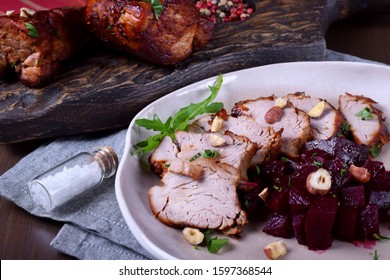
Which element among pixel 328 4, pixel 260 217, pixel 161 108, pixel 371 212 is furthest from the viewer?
pixel 328 4

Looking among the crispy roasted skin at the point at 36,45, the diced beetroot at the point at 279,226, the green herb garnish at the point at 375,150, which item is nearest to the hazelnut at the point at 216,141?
the diced beetroot at the point at 279,226

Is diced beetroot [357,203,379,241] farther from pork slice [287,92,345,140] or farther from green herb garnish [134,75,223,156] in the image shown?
green herb garnish [134,75,223,156]

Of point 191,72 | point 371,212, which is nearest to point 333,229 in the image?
point 371,212

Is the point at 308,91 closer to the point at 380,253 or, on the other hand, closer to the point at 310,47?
the point at 310,47

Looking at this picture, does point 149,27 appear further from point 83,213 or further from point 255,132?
point 83,213

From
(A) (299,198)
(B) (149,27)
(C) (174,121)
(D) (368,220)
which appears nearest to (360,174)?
(D) (368,220)

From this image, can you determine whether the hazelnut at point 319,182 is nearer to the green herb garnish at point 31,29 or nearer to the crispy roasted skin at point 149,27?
the crispy roasted skin at point 149,27
